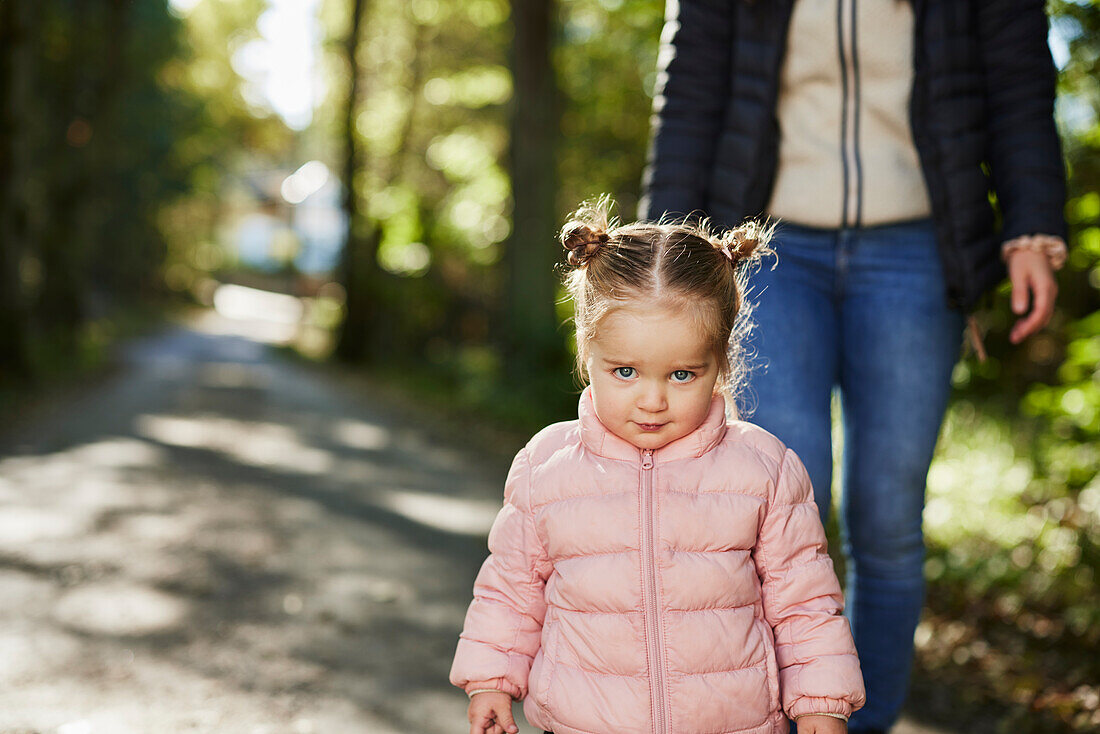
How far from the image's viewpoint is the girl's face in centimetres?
194

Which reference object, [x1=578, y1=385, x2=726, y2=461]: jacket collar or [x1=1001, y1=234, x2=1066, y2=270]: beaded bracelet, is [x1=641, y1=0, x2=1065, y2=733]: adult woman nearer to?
[x1=1001, y1=234, x2=1066, y2=270]: beaded bracelet

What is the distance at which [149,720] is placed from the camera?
3.20 metres

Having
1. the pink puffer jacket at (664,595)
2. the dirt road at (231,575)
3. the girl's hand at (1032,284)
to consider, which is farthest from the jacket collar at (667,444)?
the dirt road at (231,575)

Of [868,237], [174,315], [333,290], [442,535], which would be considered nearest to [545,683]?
[868,237]

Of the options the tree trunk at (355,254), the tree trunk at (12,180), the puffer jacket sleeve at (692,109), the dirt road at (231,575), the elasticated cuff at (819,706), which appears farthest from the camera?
the tree trunk at (355,254)

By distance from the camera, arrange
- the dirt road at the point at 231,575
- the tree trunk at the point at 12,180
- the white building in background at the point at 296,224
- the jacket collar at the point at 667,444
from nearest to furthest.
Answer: the jacket collar at the point at 667,444 → the dirt road at the point at 231,575 → the tree trunk at the point at 12,180 → the white building in background at the point at 296,224

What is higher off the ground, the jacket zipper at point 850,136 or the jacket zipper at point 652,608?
the jacket zipper at point 850,136

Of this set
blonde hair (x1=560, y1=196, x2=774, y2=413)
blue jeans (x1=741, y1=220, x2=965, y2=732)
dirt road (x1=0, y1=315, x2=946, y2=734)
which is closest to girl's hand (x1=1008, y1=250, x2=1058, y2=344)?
blue jeans (x1=741, y1=220, x2=965, y2=732)

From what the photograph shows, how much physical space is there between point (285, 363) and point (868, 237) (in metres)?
17.9

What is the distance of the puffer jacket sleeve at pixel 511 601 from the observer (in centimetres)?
203

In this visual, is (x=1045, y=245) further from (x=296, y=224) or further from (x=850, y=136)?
(x=296, y=224)

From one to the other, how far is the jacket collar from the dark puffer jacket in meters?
0.64

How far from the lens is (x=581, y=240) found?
6.75 feet

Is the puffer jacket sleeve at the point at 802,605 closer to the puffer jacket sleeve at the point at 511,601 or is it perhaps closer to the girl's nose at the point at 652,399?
the girl's nose at the point at 652,399
